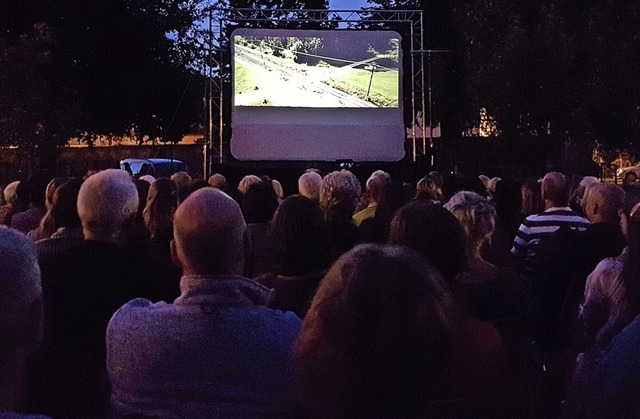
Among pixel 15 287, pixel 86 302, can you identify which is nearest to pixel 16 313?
pixel 15 287

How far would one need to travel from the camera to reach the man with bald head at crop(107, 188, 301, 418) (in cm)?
206

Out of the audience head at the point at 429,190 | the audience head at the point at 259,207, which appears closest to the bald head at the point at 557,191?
the audience head at the point at 429,190

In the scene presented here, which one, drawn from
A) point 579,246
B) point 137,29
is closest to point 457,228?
point 579,246

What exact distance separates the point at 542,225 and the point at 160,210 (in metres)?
2.47

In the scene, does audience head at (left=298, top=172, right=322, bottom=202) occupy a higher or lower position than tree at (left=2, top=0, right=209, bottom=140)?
lower

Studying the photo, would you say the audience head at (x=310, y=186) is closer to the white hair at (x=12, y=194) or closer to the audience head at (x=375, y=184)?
the audience head at (x=375, y=184)

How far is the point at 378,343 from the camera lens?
146 centimetres

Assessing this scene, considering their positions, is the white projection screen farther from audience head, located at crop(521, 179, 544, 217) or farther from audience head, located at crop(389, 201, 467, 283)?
audience head, located at crop(389, 201, 467, 283)

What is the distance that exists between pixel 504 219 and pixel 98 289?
3913 mm

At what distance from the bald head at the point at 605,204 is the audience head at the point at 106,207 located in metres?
2.50

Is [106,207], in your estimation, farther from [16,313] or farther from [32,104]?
[32,104]

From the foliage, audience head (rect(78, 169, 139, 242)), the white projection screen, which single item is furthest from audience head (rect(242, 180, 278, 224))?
the foliage

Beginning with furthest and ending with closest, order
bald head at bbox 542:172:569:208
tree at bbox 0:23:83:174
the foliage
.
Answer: the foliage < tree at bbox 0:23:83:174 < bald head at bbox 542:172:569:208

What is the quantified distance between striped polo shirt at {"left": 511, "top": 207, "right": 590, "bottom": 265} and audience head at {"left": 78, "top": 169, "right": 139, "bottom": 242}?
2786 mm
